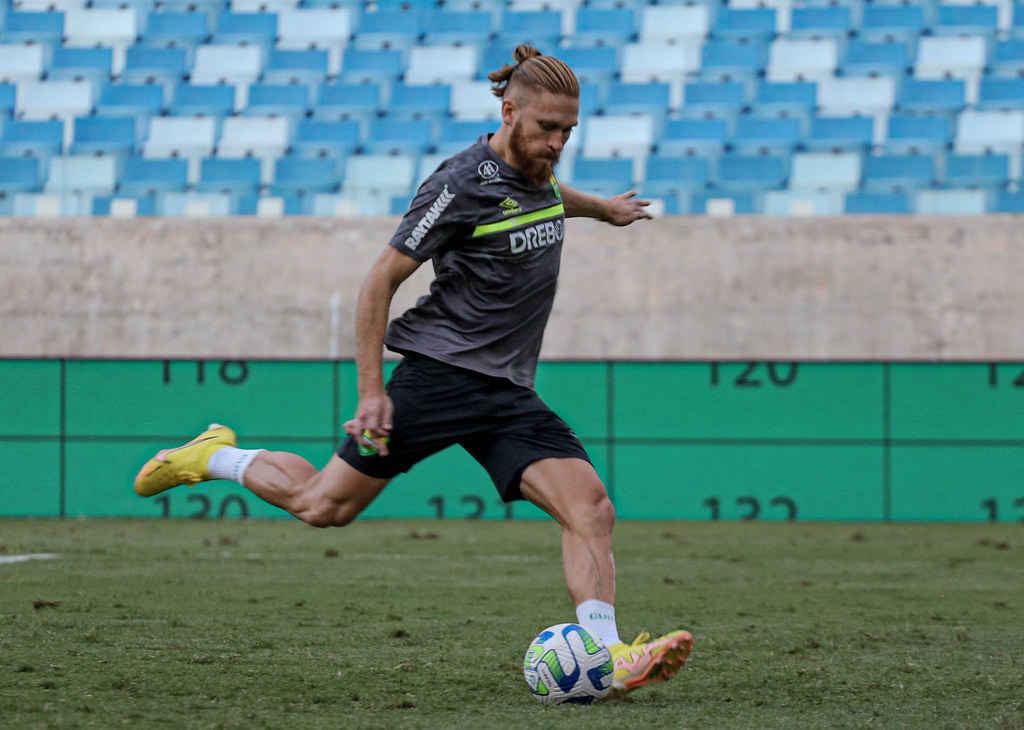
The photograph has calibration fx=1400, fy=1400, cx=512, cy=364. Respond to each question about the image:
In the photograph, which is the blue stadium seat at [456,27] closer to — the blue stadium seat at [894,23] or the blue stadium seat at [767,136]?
the blue stadium seat at [767,136]

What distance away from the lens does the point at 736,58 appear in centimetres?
1727

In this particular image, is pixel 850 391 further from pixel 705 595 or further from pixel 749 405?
pixel 705 595

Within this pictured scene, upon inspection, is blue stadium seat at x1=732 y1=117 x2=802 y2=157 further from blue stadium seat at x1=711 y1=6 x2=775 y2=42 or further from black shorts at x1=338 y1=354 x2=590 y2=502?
black shorts at x1=338 y1=354 x2=590 y2=502

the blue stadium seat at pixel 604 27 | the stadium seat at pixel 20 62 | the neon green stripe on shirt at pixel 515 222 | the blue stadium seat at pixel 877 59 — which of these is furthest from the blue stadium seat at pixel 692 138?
the neon green stripe on shirt at pixel 515 222

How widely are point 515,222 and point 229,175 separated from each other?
1240cm

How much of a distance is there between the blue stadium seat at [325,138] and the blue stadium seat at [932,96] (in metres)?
6.50

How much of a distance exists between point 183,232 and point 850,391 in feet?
23.8

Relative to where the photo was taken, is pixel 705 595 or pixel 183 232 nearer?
pixel 705 595

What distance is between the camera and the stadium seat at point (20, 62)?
1759cm

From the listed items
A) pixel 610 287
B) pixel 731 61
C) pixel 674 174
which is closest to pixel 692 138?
pixel 674 174

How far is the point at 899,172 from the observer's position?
15703mm

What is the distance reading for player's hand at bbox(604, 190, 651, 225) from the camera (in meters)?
5.25

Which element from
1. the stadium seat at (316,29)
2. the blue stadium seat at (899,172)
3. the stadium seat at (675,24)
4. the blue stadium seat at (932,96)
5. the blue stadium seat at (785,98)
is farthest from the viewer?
the stadium seat at (316,29)

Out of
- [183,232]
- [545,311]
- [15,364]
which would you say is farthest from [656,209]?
[545,311]
